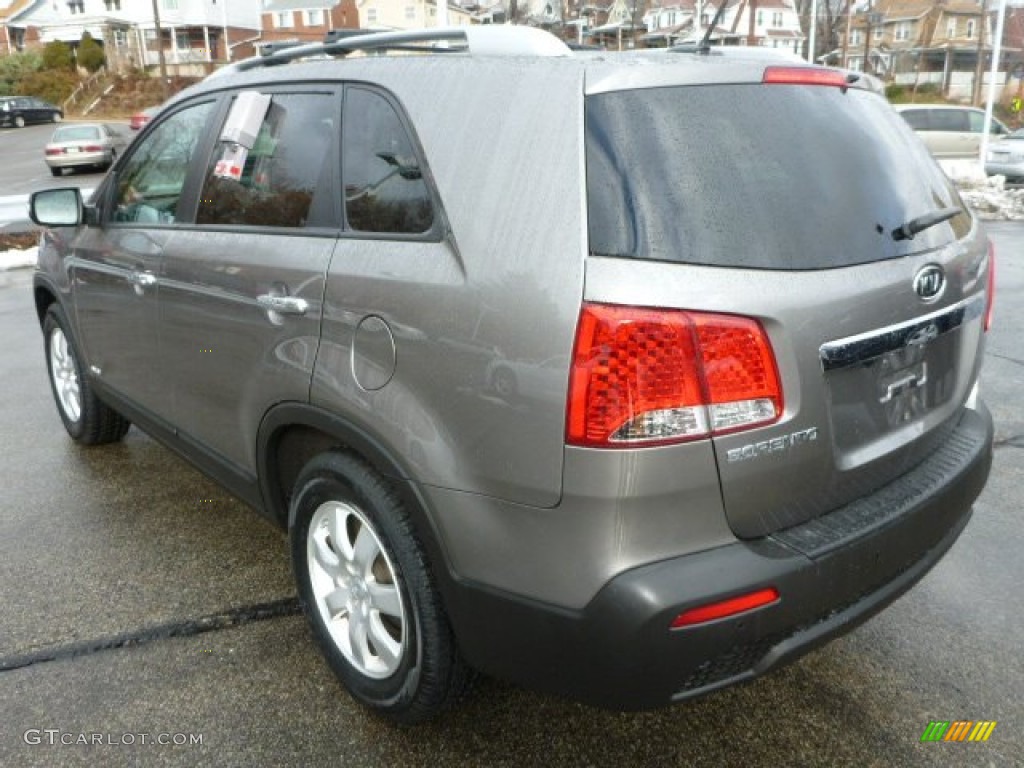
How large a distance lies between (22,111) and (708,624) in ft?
162

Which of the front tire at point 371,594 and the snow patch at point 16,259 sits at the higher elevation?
the front tire at point 371,594

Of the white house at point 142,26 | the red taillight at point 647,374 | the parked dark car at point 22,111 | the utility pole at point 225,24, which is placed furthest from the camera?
the utility pole at point 225,24

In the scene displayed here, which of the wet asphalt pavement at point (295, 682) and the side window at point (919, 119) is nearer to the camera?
the wet asphalt pavement at point (295, 682)

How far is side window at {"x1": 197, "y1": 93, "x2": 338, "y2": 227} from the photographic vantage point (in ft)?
8.27

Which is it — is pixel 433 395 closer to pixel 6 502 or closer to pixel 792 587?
pixel 792 587

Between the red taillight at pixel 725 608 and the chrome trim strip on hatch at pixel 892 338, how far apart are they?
0.49 meters

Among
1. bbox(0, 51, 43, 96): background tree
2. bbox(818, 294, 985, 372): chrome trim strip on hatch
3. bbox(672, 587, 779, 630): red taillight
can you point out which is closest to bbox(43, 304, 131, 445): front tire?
bbox(672, 587, 779, 630): red taillight

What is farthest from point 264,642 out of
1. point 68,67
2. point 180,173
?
point 68,67

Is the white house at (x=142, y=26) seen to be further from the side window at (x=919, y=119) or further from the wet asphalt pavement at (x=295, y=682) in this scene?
the wet asphalt pavement at (x=295, y=682)

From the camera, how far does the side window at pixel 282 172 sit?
8.27ft

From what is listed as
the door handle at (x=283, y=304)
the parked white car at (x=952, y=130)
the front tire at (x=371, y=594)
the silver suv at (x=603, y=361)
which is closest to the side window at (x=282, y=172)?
the silver suv at (x=603, y=361)

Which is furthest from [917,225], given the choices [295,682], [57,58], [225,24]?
[225,24]

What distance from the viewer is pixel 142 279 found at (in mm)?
3275

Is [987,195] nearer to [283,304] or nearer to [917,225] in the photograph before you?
[917,225]
